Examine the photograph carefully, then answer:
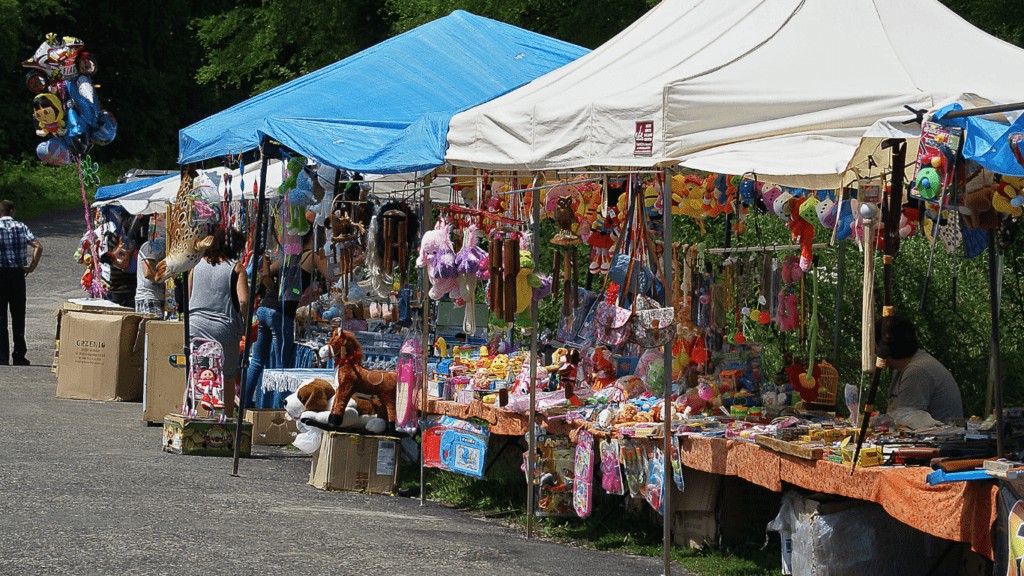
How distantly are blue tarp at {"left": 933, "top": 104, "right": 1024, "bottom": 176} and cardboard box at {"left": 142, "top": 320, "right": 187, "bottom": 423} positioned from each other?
7652 millimetres

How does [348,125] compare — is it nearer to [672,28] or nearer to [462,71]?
[462,71]

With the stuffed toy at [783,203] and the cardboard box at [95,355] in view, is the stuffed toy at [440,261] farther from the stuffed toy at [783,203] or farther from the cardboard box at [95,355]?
the cardboard box at [95,355]

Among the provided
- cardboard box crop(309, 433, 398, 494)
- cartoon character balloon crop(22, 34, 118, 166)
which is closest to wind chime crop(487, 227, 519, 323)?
cardboard box crop(309, 433, 398, 494)

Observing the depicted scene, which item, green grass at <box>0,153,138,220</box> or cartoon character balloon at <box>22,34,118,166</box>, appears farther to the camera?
green grass at <box>0,153,138,220</box>

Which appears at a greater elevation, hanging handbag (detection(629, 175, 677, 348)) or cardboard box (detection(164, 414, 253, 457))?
hanging handbag (detection(629, 175, 677, 348))

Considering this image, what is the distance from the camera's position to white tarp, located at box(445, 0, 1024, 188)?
207 inches

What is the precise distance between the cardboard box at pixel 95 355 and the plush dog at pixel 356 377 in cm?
454

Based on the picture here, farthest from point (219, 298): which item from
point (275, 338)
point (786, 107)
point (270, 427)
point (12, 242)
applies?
point (786, 107)

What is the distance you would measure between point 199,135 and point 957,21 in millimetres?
5658

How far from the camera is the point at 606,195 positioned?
7.45 metres

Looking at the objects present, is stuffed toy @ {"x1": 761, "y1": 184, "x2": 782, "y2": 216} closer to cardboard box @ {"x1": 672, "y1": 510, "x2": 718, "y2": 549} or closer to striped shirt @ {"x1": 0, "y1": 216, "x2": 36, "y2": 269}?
cardboard box @ {"x1": 672, "y1": 510, "x2": 718, "y2": 549}

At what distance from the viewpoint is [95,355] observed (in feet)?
39.5

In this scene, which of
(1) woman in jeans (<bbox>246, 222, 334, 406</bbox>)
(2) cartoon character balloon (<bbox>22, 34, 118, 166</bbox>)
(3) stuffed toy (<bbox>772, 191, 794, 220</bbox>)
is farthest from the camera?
(2) cartoon character balloon (<bbox>22, 34, 118, 166</bbox>)

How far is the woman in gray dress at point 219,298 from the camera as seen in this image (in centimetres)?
962
